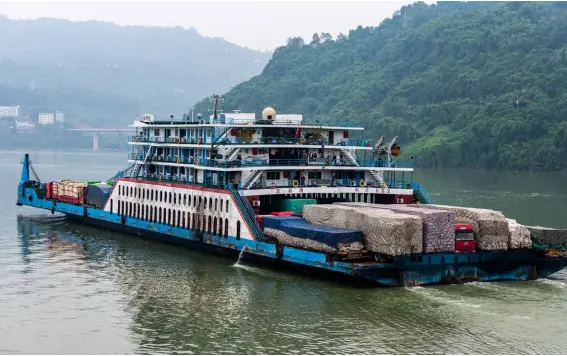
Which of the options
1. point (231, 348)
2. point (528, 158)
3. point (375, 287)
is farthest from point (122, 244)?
point (528, 158)

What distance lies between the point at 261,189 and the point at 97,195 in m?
18.4

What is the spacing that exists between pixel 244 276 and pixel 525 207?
44.0 metres

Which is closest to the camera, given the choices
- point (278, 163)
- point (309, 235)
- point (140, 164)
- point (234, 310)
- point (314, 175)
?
point (234, 310)

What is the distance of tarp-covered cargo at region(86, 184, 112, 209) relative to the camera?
189 feet

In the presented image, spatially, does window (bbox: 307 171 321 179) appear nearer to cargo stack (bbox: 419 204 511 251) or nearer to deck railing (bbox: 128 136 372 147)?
deck railing (bbox: 128 136 372 147)

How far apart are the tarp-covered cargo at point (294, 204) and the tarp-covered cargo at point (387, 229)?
627cm

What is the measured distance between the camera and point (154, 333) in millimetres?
30797

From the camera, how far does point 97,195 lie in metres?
58.4

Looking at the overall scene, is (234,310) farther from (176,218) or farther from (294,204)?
(176,218)

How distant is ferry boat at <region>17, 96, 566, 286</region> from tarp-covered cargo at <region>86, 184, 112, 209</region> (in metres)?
1.97

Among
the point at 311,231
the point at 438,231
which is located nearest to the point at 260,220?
the point at 311,231

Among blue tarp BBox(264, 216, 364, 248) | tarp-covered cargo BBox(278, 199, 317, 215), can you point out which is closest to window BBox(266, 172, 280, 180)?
tarp-covered cargo BBox(278, 199, 317, 215)

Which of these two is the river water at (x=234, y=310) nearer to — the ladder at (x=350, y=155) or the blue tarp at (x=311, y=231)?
the blue tarp at (x=311, y=231)

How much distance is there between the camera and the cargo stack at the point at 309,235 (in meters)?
36.5
